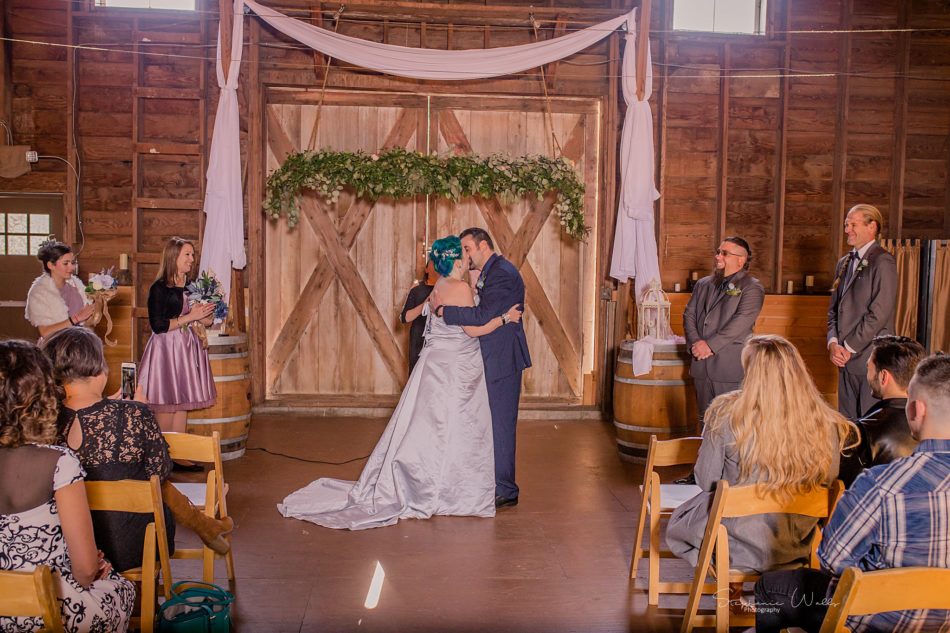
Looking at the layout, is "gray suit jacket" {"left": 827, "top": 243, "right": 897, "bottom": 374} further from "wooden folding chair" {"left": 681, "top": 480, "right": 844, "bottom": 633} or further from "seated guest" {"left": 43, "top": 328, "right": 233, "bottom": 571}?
"seated guest" {"left": 43, "top": 328, "right": 233, "bottom": 571}

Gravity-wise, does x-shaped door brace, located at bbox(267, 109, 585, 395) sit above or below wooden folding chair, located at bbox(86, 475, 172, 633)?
above

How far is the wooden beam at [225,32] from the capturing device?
6.45 metres

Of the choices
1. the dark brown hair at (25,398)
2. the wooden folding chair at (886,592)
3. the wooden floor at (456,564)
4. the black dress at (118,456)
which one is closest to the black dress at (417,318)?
the wooden floor at (456,564)

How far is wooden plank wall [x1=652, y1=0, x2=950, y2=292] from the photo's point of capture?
8.13m

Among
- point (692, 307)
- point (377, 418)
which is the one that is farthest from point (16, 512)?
point (377, 418)

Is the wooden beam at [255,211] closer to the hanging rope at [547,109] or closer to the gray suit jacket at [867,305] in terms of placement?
the hanging rope at [547,109]

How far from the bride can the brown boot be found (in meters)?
1.71

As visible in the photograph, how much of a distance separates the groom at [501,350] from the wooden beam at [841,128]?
4.57 meters

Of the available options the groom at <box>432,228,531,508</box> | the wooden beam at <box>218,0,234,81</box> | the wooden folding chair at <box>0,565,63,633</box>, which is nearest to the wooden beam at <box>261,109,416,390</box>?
the wooden beam at <box>218,0,234,81</box>

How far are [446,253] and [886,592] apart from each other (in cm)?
342

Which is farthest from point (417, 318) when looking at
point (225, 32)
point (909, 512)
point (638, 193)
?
point (909, 512)

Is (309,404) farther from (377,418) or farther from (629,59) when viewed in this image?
(629,59)

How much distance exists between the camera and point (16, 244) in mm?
7734

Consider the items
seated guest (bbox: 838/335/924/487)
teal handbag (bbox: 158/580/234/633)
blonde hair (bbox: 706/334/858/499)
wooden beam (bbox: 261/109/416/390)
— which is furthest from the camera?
wooden beam (bbox: 261/109/416/390)
